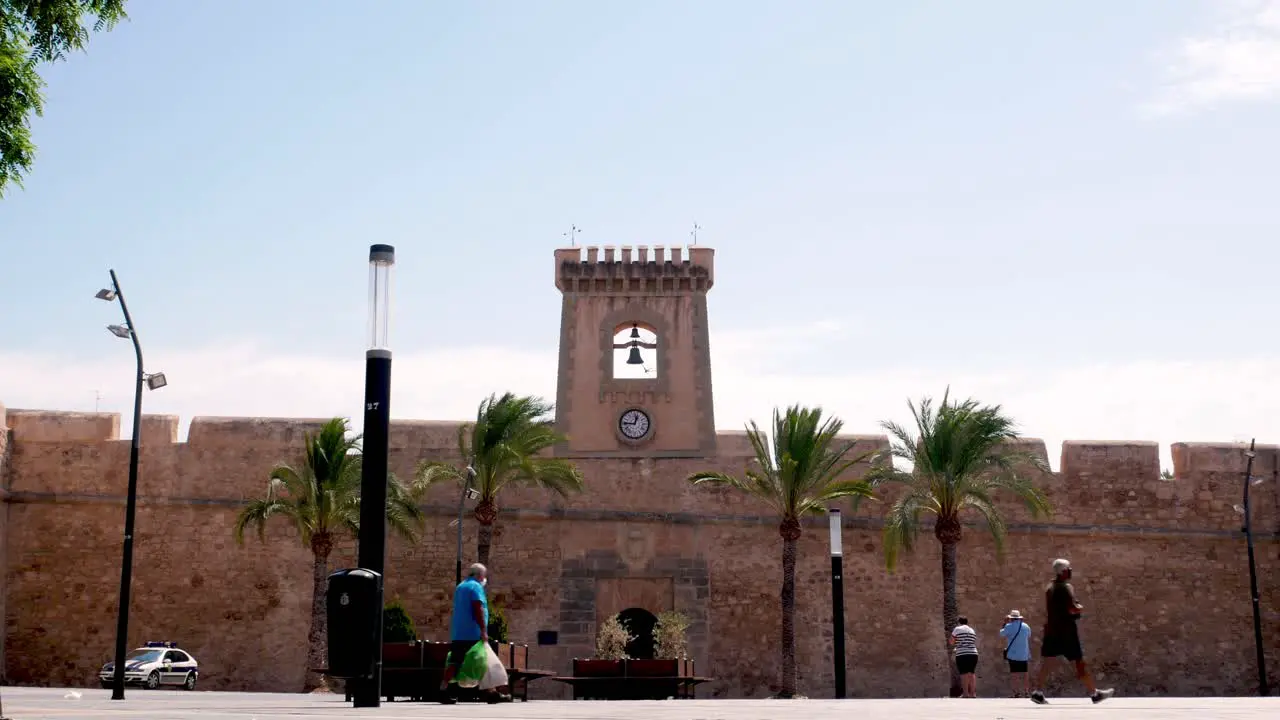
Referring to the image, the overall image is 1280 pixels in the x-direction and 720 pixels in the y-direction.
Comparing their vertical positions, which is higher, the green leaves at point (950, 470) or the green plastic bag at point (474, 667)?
the green leaves at point (950, 470)

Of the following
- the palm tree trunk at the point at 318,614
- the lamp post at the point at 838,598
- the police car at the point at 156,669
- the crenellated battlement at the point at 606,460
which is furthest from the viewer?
the crenellated battlement at the point at 606,460

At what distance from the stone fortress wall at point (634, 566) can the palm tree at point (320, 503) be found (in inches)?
67.9

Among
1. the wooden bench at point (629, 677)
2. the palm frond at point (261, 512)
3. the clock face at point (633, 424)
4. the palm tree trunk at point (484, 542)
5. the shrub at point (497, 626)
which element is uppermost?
the clock face at point (633, 424)

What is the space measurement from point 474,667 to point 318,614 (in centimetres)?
1615

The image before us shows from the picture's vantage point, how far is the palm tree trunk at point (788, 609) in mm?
26513

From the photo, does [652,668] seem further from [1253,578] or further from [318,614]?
[1253,578]

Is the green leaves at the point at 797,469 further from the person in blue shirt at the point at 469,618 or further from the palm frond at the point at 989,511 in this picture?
the person in blue shirt at the point at 469,618

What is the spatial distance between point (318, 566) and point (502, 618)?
3547 millimetres

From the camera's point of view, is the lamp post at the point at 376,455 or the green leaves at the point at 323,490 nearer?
the lamp post at the point at 376,455

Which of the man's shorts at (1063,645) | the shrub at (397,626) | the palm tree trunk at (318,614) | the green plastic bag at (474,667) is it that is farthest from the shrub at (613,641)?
the green plastic bag at (474,667)

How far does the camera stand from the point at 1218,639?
94.2 ft

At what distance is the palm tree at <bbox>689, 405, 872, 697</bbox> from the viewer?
2655 cm

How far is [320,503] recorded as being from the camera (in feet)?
85.8

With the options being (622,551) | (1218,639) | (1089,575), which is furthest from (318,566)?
(1218,639)
